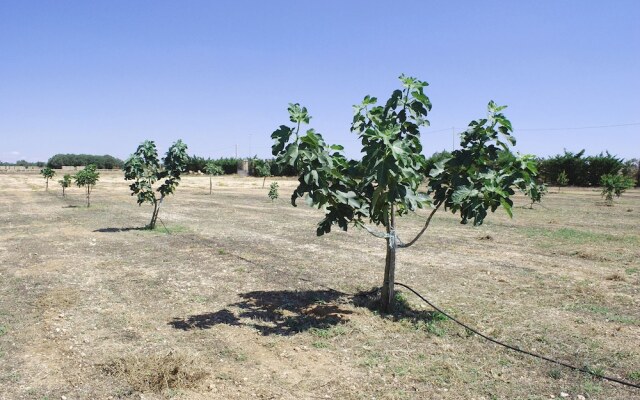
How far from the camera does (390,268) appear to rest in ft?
25.4

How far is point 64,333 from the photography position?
22.2ft

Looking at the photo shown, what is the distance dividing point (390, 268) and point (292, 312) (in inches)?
75.4

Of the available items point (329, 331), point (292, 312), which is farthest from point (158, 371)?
point (292, 312)

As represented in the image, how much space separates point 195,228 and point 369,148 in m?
13.2

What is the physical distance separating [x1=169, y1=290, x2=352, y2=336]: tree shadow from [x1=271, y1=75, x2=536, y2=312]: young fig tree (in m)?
1.49

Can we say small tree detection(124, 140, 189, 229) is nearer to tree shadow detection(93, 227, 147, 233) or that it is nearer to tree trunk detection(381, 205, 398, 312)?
tree shadow detection(93, 227, 147, 233)

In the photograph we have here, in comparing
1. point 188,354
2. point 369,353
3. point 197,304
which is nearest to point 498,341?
point 369,353

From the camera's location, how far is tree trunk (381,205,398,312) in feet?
24.6

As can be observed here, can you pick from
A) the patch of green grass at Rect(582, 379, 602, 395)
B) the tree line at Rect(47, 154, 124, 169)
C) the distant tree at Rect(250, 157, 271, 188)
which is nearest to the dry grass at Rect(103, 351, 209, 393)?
the patch of green grass at Rect(582, 379, 602, 395)

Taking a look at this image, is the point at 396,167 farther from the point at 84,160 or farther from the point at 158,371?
the point at 84,160

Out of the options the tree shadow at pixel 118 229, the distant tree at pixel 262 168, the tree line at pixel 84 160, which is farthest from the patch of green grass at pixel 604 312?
the tree line at pixel 84 160

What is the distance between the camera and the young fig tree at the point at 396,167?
630 centimetres

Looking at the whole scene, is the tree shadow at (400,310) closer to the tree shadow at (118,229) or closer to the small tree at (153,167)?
the small tree at (153,167)

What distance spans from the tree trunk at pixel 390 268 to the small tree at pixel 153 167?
11.3 m
